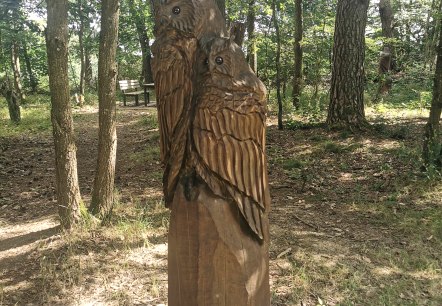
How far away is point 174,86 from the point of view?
6.53 feet

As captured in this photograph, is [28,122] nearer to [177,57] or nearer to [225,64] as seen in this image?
[177,57]

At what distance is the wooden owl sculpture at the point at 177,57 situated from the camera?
197 centimetres

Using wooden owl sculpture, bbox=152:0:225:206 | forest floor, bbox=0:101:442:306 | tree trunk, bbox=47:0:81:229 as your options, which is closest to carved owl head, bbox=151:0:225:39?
Answer: wooden owl sculpture, bbox=152:0:225:206

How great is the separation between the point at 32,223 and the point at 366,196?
4.54 metres

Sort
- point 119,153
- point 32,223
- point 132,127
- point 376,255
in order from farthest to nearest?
point 132,127
point 119,153
point 32,223
point 376,255

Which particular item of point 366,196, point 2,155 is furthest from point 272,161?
point 2,155

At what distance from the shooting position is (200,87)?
1968 mm

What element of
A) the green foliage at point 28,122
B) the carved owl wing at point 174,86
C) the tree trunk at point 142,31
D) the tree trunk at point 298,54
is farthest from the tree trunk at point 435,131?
the tree trunk at point 142,31

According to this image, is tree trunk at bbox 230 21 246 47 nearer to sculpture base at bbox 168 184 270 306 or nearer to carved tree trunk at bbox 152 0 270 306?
carved tree trunk at bbox 152 0 270 306

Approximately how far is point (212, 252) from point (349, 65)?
22.2ft

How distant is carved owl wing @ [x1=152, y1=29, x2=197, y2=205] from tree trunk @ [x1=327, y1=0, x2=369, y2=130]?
650 centimetres

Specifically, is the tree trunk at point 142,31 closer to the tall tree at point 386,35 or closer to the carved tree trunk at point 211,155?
the tall tree at point 386,35

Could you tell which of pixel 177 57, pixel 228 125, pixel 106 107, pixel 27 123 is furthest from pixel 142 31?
pixel 228 125

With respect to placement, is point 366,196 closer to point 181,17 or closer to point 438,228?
point 438,228
